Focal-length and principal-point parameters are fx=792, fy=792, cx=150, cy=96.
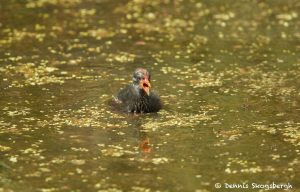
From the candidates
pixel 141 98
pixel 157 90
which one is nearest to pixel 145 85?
pixel 141 98

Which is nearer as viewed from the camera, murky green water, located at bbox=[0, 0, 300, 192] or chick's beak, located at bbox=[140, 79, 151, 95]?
murky green water, located at bbox=[0, 0, 300, 192]

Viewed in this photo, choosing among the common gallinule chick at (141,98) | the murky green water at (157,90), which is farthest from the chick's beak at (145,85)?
the murky green water at (157,90)

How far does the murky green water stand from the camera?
28.9ft

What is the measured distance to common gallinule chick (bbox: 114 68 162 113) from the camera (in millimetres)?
11414

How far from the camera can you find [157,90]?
41.6 ft

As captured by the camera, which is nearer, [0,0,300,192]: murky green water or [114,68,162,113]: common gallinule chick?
[0,0,300,192]: murky green water

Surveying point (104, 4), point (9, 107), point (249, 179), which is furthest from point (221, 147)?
point (104, 4)

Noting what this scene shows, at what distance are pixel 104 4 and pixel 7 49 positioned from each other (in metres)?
5.23

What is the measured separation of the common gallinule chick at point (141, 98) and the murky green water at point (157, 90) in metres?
0.18

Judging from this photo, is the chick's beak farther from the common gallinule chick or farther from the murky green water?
the murky green water

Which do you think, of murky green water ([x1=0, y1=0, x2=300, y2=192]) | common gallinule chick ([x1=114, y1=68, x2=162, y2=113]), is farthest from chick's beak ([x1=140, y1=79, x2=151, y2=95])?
murky green water ([x1=0, y1=0, x2=300, y2=192])

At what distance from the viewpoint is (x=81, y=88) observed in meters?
12.7

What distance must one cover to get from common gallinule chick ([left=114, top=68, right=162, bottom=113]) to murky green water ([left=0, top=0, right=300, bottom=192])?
177mm

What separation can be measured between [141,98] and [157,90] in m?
1.23
